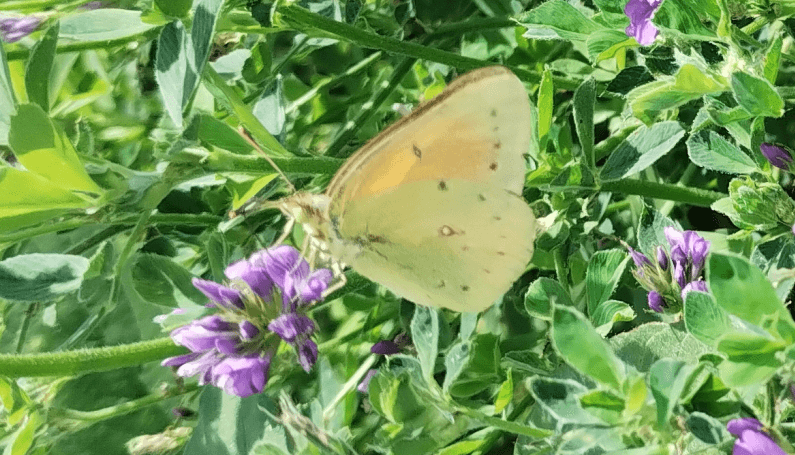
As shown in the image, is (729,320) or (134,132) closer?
(729,320)

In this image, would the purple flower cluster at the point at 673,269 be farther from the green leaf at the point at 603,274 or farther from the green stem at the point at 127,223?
the green stem at the point at 127,223

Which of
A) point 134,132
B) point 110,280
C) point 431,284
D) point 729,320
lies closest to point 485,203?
point 431,284

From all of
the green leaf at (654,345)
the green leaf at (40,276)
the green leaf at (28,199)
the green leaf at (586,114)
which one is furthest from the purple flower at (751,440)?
the green leaf at (40,276)

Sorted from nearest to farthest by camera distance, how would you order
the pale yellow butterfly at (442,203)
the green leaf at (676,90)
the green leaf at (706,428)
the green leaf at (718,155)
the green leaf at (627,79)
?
the green leaf at (706,428), the green leaf at (676,90), the pale yellow butterfly at (442,203), the green leaf at (718,155), the green leaf at (627,79)

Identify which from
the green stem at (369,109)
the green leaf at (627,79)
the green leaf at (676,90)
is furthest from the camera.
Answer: the green stem at (369,109)

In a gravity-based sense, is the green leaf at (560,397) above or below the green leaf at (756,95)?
below

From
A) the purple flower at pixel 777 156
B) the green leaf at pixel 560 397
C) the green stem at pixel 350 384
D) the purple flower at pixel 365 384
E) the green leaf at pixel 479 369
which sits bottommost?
the purple flower at pixel 365 384

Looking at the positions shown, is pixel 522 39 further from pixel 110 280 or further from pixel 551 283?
pixel 110 280
